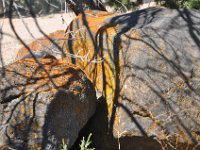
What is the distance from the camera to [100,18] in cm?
485

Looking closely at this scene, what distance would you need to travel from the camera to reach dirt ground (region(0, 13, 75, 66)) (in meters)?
10.1

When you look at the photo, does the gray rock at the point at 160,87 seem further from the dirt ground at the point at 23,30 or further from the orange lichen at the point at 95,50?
the dirt ground at the point at 23,30

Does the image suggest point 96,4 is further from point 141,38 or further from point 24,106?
point 24,106

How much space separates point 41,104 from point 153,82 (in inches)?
40.9

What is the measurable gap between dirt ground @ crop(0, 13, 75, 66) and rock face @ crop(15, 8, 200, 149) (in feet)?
16.0

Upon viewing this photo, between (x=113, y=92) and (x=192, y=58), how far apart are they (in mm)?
762

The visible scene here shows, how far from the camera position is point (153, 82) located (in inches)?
159

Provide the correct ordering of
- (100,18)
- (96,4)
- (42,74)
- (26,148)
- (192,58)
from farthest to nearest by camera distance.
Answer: (96,4)
(100,18)
(192,58)
(42,74)
(26,148)

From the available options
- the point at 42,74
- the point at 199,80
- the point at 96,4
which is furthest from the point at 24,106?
the point at 96,4

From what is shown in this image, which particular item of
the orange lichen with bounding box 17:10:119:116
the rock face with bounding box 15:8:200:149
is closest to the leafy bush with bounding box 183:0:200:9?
the orange lichen with bounding box 17:10:119:116

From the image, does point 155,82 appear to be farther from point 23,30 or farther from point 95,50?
point 23,30

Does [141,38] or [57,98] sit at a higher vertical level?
[141,38]

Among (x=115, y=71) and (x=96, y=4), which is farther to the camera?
(x=96, y=4)

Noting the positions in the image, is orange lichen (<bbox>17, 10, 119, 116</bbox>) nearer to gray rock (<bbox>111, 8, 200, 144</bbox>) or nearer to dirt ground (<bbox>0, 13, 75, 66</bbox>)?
gray rock (<bbox>111, 8, 200, 144</bbox>)
